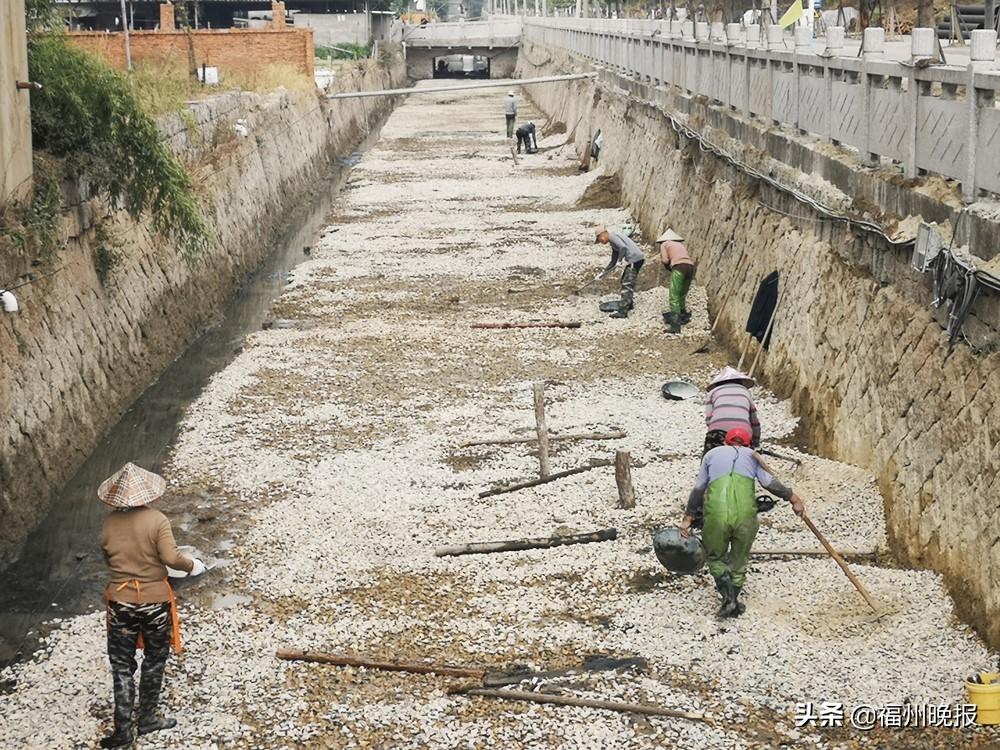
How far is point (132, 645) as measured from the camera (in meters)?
9.71

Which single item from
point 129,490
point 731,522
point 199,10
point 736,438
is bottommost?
point 731,522

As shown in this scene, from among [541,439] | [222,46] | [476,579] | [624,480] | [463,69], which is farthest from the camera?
[463,69]

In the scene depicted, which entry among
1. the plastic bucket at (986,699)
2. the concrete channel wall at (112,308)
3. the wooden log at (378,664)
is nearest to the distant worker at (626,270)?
the concrete channel wall at (112,308)

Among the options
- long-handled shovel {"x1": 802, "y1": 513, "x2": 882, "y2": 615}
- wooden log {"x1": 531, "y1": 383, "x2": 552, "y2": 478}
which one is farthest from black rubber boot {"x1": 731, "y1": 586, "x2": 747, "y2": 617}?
wooden log {"x1": 531, "y1": 383, "x2": 552, "y2": 478}

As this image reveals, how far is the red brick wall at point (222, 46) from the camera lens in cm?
4503

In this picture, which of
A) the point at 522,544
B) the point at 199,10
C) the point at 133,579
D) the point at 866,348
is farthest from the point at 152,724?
the point at 199,10

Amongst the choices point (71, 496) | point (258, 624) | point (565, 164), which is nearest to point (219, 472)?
point (71, 496)

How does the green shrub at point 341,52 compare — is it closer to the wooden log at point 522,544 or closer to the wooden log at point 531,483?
the wooden log at point 531,483

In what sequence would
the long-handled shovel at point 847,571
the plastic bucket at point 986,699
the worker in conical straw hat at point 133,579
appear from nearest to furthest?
the plastic bucket at point 986,699 → the worker in conical straw hat at point 133,579 → the long-handled shovel at point 847,571

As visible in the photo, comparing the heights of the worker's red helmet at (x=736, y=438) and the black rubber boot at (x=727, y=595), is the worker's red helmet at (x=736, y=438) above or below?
above

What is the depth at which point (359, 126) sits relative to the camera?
63125 millimetres

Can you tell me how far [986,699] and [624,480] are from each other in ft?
18.0

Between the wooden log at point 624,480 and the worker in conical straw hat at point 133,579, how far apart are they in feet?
17.8

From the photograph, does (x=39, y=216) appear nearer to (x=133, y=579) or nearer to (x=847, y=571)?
(x=133, y=579)
